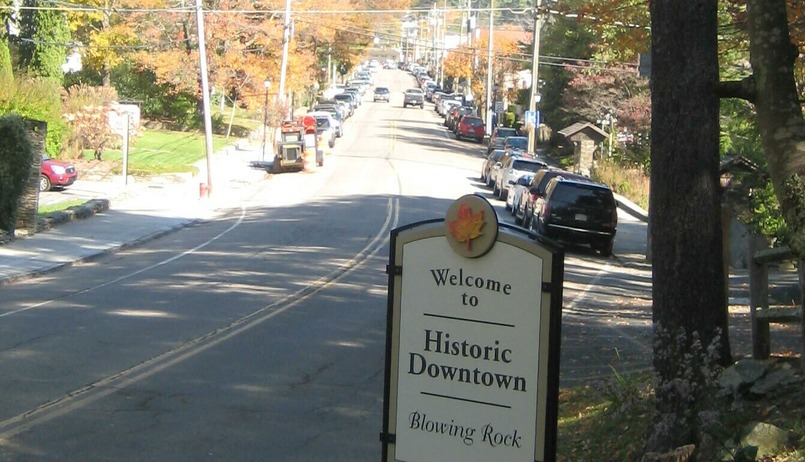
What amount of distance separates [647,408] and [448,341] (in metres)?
2.80

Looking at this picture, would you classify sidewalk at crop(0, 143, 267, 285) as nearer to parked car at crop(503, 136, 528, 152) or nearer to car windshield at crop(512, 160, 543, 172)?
car windshield at crop(512, 160, 543, 172)

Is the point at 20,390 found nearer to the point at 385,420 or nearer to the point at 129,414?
the point at 129,414

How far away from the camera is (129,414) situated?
9914 mm

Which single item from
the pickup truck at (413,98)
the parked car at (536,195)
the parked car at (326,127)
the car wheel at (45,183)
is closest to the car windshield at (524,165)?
the parked car at (536,195)

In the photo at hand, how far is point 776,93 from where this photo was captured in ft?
24.2

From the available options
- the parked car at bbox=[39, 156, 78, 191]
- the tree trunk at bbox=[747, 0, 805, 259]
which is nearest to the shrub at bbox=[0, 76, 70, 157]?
the parked car at bbox=[39, 156, 78, 191]

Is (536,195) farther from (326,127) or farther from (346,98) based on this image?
(346,98)

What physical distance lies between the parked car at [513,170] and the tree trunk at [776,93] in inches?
1192

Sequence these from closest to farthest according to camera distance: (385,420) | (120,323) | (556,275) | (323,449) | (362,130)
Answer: (556,275), (385,420), (323,449), (120,323), (362,130)

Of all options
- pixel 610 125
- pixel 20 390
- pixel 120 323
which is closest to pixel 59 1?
pixel 610 125

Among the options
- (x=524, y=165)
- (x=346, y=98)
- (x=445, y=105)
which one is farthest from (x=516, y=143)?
(x=445, y=105)

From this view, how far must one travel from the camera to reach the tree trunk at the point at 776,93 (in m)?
7.27

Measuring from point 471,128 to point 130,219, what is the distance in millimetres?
39676

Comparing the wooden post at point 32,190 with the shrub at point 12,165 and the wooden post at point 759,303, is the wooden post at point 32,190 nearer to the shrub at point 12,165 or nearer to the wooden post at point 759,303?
the shrub at point 12,165
